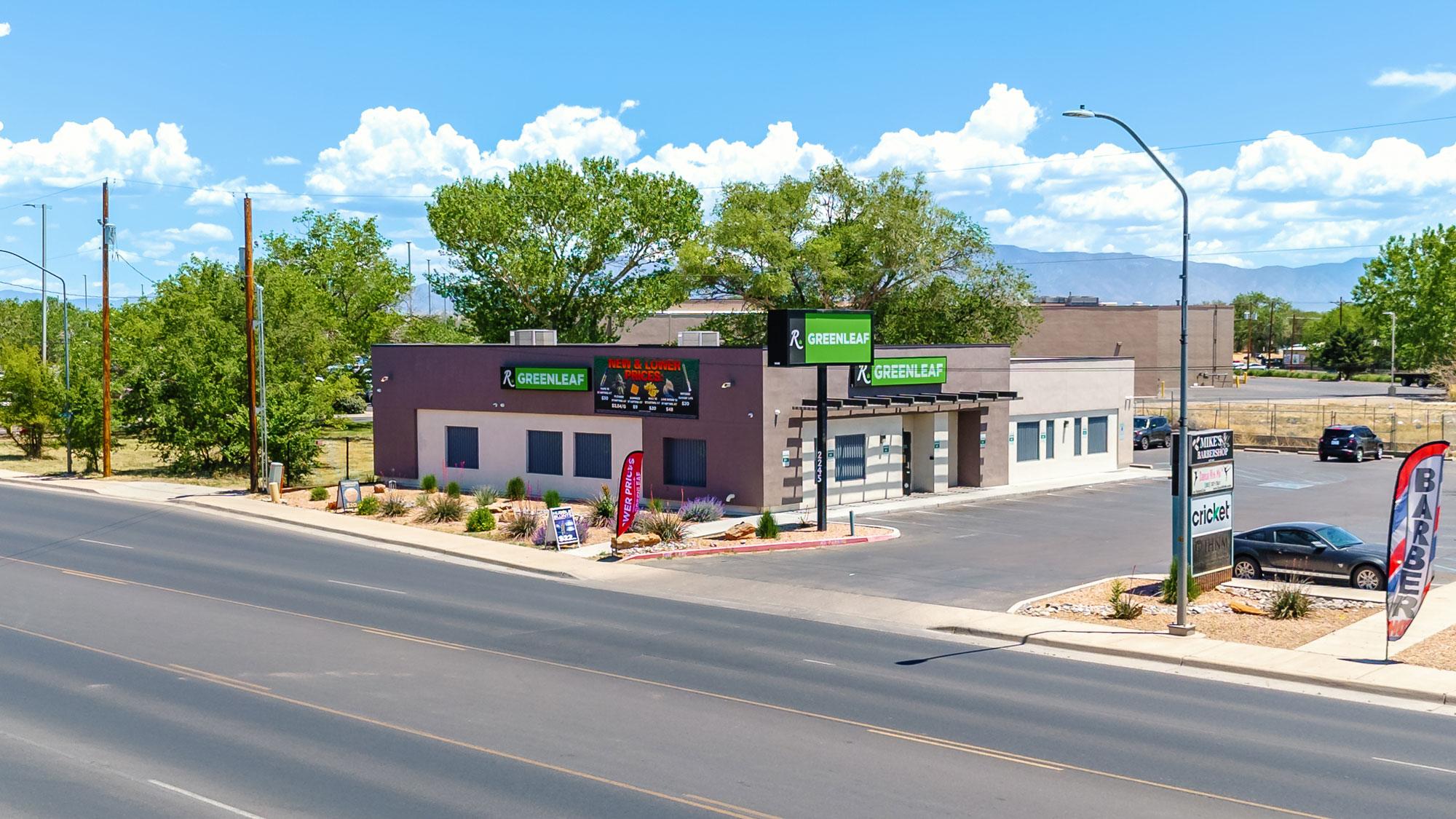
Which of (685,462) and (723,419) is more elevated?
(723,419)

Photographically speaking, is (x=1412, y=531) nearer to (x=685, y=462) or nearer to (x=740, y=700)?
(x=740, y=700)

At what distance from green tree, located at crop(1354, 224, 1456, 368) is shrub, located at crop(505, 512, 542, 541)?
10856 cm

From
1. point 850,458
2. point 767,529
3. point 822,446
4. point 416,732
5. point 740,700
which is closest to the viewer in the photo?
point 416,732

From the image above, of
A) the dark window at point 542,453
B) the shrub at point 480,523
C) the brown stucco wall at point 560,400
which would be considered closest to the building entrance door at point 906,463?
the brown stucco wall at point 560,400

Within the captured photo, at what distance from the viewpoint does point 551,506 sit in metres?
38.6

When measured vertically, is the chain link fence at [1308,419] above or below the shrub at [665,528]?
above

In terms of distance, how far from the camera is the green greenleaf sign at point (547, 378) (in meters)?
41.2

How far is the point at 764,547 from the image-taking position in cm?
3225

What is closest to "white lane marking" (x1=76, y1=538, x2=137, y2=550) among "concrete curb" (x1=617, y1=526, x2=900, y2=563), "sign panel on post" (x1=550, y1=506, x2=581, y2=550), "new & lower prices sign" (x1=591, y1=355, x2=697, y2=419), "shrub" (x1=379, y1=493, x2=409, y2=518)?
"shrub" (x1=379, y1=493, x2=409, y2=518)

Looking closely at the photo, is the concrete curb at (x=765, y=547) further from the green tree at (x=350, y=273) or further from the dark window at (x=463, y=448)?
the green tree at (x=350, y=273)

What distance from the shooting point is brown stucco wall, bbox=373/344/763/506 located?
37.8m

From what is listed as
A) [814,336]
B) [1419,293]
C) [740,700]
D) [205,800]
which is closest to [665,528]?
[814,336]

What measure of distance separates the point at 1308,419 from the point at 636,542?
6043 centimetres

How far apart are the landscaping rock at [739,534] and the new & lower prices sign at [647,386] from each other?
5942 mm
